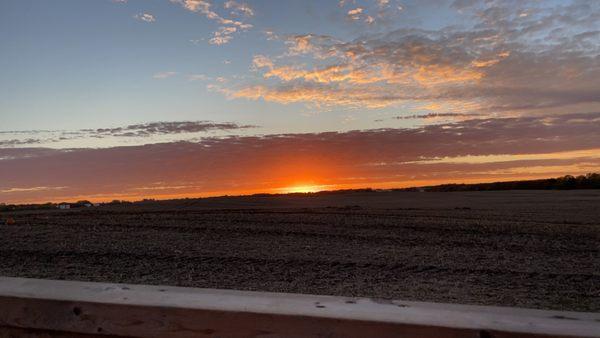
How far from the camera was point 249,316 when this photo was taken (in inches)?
74.8

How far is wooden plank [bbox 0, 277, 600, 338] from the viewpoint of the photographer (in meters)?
1.79

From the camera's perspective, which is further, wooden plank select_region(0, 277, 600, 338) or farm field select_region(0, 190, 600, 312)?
farm field select_region(0, 190, 600, 312)

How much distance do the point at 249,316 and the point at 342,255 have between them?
25.6 ft

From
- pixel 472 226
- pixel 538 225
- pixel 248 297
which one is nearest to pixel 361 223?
pixel 472 226

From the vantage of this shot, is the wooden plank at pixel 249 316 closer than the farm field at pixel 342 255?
Yes

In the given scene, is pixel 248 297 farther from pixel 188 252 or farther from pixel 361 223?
pixel 361 223

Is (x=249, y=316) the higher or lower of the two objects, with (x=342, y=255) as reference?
higher

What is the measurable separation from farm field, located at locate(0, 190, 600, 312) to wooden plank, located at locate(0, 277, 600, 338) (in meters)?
4.69

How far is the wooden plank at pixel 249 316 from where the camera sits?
179 centimetres

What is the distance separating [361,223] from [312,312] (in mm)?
12778

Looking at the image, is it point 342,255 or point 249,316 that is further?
point 342,255

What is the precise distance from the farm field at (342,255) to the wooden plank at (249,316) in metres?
4.69

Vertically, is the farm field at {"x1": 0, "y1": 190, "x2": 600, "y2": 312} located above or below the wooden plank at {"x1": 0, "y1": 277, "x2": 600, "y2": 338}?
below

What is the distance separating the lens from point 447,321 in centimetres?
180
